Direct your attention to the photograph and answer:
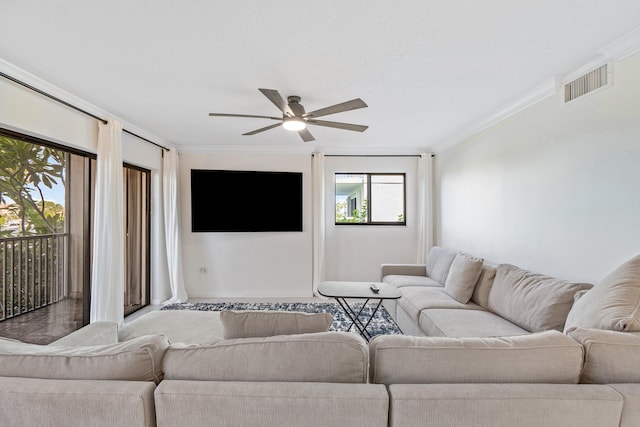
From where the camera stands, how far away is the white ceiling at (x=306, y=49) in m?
1.68

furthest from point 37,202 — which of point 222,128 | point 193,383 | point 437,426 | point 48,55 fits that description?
point 437,426

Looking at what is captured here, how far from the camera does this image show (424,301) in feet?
9.89

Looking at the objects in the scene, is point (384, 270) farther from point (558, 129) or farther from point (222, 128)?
point (222, 128)

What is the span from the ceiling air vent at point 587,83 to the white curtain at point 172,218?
15.8 ft

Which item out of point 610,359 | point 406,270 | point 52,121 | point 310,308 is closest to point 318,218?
point 310,308

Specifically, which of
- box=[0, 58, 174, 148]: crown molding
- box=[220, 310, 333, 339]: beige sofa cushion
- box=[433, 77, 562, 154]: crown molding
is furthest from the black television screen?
box=[220, 310, 333, 339]: beige sofa cushion

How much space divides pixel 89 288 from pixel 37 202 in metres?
1.09

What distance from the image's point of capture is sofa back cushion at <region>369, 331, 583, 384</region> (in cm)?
110

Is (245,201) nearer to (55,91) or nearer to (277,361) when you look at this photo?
(55,91)

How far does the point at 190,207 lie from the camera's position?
196 inches

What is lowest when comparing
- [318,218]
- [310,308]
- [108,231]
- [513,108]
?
[310,308]

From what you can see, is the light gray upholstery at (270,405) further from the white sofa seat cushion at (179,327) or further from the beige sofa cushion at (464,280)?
the beige sofa cushion at (464,280)

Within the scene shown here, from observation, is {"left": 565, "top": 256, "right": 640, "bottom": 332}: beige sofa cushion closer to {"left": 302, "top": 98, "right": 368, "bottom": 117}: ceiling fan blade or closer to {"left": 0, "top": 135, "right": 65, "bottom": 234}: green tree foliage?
{"left": 302, "top": 98, "right": 368, "bottom": 117}: ceiling fan blade

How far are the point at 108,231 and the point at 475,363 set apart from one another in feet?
11.7
